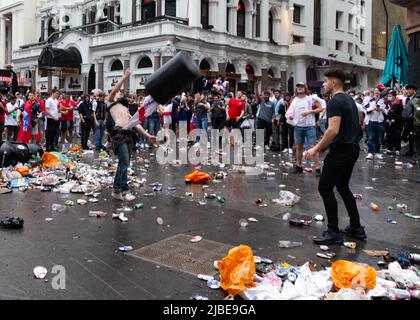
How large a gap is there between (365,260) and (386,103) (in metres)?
10.8

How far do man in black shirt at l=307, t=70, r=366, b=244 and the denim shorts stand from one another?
448 cm

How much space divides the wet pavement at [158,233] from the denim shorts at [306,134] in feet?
3.60

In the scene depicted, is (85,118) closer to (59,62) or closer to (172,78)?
(172,78)

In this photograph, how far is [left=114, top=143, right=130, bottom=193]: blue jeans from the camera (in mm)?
6898

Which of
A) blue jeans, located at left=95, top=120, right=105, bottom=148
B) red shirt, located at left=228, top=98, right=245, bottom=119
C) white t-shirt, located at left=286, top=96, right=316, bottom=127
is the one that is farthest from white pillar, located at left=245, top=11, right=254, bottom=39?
white t-shirt, located at left=286, top=96, right=316, bottom=127

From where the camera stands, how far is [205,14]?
109 feet

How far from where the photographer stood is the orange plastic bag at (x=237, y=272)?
348 centimetres

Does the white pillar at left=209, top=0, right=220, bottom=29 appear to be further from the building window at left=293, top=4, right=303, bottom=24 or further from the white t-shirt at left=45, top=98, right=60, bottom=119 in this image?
the white t-shirt at left=45, top=98, right=60, bottom=119

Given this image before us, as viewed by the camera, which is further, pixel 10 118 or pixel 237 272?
pixel 10 118

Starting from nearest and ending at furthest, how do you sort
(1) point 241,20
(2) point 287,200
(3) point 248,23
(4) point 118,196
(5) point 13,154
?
(2) point 287,200
(4) point 118,196
(5) point 13,154
(3) point 248,23
(1) point 241,20

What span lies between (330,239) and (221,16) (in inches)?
1188

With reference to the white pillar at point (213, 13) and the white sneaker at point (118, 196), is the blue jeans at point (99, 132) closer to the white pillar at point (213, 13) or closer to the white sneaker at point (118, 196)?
the white sneaker at point (118, 196)

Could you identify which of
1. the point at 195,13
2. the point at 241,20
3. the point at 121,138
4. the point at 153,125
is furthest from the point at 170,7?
the point at 121,138

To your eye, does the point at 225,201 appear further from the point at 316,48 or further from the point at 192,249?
the point at 316,48
